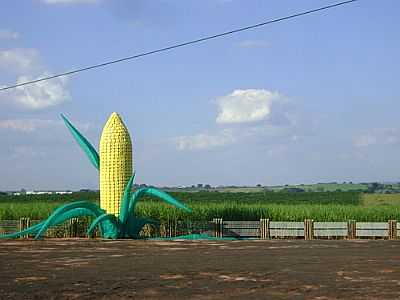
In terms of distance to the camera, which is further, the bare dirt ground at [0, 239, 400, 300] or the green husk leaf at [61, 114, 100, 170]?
the green husk leaf at [61, 114, 100, 170]

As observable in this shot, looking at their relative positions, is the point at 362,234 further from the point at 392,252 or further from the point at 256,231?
the point at 392,252

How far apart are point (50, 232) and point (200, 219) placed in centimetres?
683

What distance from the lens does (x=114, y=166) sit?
1043 inches

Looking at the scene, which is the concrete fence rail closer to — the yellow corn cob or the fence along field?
the fence along field

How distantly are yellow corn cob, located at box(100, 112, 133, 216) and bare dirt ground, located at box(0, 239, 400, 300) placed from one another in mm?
3832

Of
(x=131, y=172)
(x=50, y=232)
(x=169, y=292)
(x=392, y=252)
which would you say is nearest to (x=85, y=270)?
(x=169, y=292)

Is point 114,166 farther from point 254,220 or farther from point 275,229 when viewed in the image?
point 254,220

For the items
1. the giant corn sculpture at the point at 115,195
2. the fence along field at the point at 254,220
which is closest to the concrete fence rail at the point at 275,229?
the fence along field at the point at 254,220

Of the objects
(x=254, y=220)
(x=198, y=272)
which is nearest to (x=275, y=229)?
(x=254, y=220)

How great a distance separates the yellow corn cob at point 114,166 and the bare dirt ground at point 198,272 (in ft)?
12.6

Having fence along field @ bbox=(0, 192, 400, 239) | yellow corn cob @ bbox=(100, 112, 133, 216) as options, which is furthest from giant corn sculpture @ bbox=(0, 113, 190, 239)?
fence along field @ bbox=(0, 192, 400, 239)

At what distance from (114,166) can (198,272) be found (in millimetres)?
12192

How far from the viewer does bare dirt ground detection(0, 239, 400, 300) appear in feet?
39.7

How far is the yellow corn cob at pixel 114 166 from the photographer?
26.5 meters
